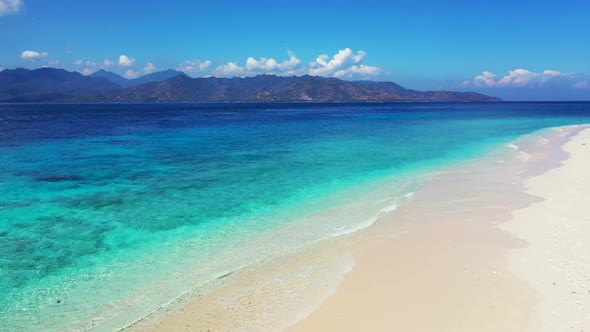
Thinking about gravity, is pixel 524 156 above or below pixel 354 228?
above

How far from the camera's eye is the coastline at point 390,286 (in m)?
7.30

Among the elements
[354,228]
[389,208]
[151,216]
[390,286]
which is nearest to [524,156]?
[389,208]

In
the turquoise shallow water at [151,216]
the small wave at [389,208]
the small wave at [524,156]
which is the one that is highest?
the small wave at [524,156]

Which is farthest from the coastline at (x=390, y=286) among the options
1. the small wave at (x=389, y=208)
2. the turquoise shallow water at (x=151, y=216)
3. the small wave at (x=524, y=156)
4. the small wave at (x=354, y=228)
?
the small wave at (x=524, y=156)

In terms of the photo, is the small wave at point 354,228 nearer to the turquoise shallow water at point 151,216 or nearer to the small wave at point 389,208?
the turquoise shallow water at point 151,216

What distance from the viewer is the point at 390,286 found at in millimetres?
8633

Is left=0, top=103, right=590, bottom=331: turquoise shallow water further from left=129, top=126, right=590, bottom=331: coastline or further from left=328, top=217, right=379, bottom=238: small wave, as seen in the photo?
left=129, top=126, right=590, bottom=331: coastline

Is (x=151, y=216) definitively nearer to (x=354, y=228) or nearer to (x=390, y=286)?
(x=354, y=228)

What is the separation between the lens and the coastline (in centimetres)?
730

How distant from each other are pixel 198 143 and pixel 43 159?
1333 centimetres

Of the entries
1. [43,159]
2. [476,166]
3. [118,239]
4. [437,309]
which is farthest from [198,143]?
[437,309]

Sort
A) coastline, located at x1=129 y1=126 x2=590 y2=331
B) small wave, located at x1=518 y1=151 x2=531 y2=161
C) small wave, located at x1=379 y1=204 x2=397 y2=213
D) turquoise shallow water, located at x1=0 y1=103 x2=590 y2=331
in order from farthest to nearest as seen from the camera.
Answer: small wave, located at x1=518 y1=151 x2=531 y2=161 < small wave, located at x1=379 y1=204 x2=397 y2=213 < turquoise shallow water, located at x1=0 y1=103 x2=590 y2=331 < coastline, located at x1=129 y1=126 x2=590 y2=331

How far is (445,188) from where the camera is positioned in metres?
18.1

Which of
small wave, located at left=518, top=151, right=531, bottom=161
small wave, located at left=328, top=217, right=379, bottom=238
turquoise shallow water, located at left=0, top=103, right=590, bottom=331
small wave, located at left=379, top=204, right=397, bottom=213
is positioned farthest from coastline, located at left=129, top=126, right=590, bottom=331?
small wave, located at left=518, top=151, right=531, bottom=161
